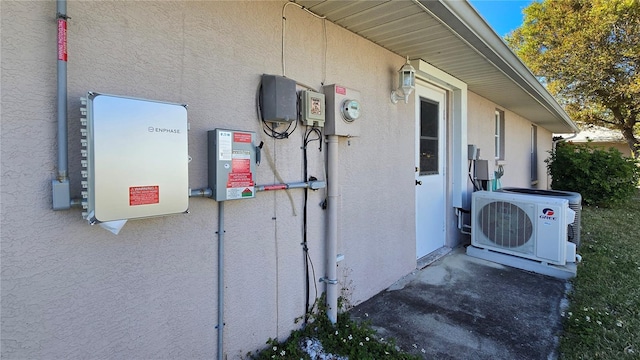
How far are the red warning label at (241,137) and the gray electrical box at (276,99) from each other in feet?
0.72

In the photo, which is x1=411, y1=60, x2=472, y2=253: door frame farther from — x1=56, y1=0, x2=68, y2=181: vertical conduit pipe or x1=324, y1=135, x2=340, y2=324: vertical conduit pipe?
x1=56, y1=0, x2=68, y2=181: vertical conduit pipe

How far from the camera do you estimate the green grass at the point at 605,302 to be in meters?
2.19

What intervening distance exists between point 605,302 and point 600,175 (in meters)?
6.85

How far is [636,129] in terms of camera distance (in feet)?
47.3

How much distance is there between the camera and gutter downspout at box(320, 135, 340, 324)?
7.94ft

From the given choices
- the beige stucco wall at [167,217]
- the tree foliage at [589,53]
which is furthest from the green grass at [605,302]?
the tree foliage at [589,53]

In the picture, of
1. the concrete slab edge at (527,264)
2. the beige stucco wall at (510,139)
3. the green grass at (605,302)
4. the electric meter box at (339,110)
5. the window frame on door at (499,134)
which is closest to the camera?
the green grass at (605,302)

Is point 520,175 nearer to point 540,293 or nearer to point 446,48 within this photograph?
point 540,293

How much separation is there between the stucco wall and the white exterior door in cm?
140

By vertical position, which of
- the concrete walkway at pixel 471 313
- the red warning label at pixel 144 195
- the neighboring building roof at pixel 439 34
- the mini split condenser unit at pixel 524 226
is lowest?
the concrete walkway at pixel 471 313

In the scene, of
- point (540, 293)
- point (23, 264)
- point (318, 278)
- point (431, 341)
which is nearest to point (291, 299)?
point (318, 278)

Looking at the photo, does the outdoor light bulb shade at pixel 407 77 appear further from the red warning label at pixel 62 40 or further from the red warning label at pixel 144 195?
the red warning label at pixel 62 40

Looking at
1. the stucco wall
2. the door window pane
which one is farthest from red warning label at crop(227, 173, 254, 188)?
the door window pane

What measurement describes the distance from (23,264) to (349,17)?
2359 millimetres
